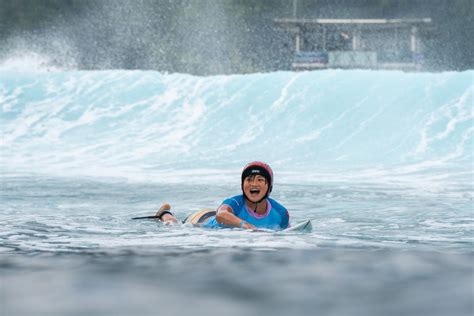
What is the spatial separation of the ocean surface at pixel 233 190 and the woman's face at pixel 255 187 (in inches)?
21.5

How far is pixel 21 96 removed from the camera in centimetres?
3158

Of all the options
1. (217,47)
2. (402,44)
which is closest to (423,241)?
(402,44)

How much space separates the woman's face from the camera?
702 cm

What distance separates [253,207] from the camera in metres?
7.26

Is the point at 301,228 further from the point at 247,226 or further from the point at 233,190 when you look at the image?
the point at 233,190

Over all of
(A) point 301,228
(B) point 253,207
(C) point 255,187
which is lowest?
(A) point 301,228

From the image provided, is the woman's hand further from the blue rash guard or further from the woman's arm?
the blue rash guard

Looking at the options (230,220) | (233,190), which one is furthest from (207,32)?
(230,220)

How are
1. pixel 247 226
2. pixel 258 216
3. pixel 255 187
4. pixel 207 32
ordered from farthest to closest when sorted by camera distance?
pixel 207 32
pixel 258 216
pixel 255 187
pixel 247 226

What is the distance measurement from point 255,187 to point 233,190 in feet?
19.8

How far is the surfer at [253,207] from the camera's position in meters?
6.91

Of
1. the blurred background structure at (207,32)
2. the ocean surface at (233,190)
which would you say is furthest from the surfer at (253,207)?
the blurred background structure at (207,32)

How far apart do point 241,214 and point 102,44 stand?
46.7 meters

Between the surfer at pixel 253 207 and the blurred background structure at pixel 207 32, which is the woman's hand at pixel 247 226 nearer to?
the surfer at pixel 253 207
